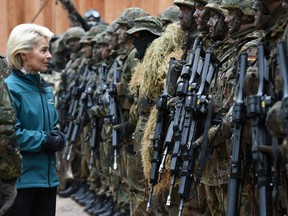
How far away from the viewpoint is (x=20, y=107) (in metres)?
5.21

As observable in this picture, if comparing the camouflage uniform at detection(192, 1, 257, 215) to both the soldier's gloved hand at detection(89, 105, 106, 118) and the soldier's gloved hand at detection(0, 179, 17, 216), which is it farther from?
the soldier's gloved hand at detection(89, 105, 106, 118)

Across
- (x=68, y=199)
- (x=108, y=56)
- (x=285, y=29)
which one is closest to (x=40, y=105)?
(x=285, y=29)

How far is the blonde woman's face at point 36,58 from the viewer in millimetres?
5398

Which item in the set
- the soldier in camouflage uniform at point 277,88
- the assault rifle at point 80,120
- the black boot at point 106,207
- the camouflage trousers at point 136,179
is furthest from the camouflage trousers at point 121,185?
the soldier in camouflage uniform at point 277,88

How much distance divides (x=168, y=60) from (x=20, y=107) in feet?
7.26

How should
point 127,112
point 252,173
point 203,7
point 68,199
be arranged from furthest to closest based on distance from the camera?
point 68,199, point 127,112, point 203,7, point 252,173

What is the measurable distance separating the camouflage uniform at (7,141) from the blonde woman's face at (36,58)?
3.25ft

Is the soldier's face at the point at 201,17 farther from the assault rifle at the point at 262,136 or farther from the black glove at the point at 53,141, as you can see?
the assault rifle at the point at 262,136

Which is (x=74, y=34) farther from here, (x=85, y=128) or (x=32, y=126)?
(x=32, y=126)

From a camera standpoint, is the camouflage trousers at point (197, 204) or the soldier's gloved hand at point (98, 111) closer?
the camouflage trousers at point (197, 204)

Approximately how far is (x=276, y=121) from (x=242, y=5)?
1.92 m

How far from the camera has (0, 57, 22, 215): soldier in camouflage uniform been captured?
434cm

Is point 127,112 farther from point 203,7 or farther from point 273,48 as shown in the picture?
point 273,48

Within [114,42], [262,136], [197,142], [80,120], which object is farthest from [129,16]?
[262,136]
